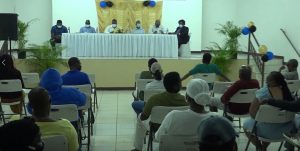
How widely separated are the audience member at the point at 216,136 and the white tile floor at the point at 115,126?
3.23 m

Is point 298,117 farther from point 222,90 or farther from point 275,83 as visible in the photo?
point 222,90

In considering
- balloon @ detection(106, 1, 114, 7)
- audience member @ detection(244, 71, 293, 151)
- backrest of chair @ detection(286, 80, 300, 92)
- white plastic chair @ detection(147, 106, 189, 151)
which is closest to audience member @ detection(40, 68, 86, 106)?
white plastic chair @ detection(147, 106, 189, 151)

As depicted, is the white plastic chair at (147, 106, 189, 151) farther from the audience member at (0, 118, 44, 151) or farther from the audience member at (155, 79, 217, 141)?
the audience member at (0, 118, 44, 151)

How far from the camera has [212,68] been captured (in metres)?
7.52

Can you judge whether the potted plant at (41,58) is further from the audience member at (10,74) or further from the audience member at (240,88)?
the audience member at (240,88)

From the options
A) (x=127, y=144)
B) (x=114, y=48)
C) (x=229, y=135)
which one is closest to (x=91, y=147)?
(x=127, y=144)

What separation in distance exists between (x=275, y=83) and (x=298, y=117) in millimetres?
532

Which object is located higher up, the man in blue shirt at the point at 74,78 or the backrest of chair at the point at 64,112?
the man in blue shirt at the point at 74,78

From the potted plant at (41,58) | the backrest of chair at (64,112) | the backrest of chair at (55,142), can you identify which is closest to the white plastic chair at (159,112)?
the backrest of chair at (64,112)

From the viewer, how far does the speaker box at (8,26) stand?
9.30 meters

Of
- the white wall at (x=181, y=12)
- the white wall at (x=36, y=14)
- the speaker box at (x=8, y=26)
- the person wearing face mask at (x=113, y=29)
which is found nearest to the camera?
the speaker box at (x=8, y=26)

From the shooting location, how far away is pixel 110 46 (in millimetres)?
11445

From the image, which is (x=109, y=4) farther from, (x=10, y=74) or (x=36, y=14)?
(x=10, y=74)

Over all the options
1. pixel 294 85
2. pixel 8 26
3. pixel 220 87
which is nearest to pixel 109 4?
pixel 8 26
